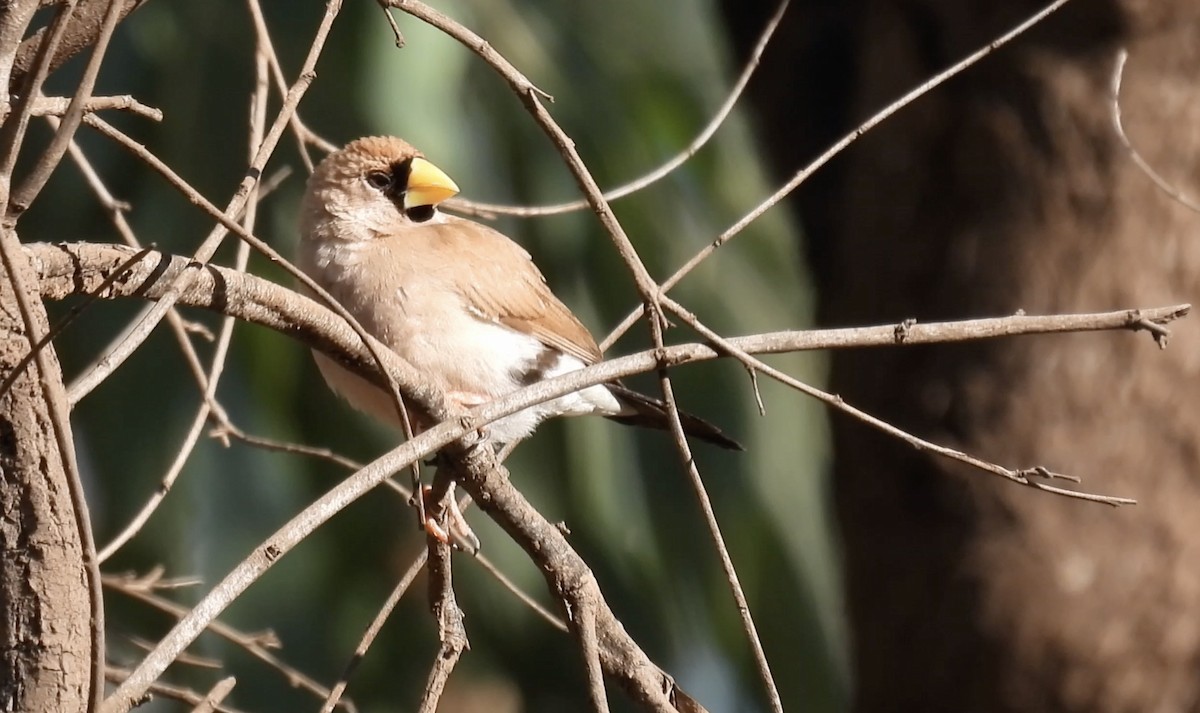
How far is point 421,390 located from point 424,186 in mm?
1209

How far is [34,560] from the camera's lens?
61.4 inches

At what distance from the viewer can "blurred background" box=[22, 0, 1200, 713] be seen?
4.26 meters

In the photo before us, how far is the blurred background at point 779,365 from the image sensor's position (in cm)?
426

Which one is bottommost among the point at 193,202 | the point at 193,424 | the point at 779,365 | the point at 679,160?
the point at 193,202

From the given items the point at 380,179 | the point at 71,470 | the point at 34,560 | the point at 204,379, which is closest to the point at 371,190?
the point at 380,179

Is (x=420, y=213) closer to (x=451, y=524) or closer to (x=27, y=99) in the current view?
(x=451, y=524)

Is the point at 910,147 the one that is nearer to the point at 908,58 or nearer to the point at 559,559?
the point at 908,58

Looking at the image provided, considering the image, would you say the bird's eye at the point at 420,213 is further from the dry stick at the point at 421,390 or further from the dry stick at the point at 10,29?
the dry stick at the point at 10,29

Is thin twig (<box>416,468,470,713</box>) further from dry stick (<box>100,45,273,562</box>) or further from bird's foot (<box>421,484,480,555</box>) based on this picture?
dry stick (<box>100,45,273,562</box>)

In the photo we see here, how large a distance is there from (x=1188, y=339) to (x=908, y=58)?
116cm

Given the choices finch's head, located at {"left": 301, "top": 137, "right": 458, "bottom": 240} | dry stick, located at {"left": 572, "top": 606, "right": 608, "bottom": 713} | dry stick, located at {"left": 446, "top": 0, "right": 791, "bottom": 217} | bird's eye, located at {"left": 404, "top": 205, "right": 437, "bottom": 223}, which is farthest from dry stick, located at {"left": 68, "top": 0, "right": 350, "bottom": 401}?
bird's eye, located at {"left": 404, "top": 205, "right": 437, "bottom": 223}

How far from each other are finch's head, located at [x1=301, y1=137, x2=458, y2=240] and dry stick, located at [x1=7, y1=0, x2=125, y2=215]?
1.70m

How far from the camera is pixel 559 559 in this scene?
1949 mm

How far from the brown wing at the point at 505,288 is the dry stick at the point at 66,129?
170cm
